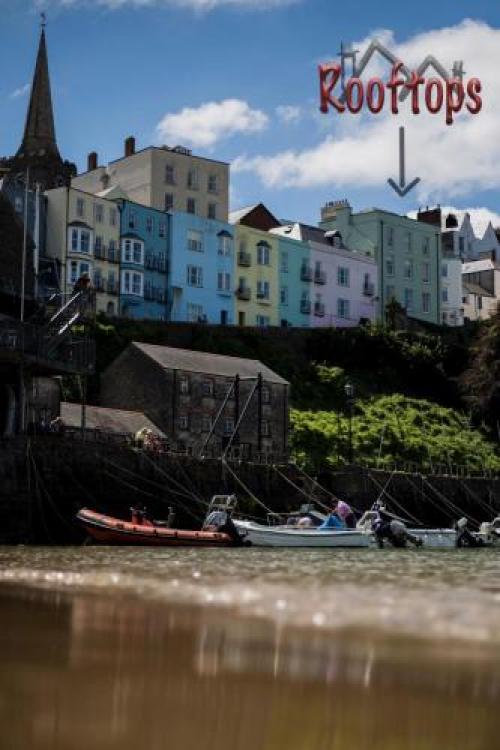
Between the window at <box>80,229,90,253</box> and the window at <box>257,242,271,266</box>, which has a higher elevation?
the window at <box>257,242,271,266</box>

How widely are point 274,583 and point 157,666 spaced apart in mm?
8678

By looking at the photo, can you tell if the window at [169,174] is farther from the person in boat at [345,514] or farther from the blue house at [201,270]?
the person in boat at [345,514]

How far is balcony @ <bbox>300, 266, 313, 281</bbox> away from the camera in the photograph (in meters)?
87.9

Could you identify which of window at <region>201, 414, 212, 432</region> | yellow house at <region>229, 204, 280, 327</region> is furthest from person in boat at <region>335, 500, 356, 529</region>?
yellow house at <region>229, 204, 280, 327</region>

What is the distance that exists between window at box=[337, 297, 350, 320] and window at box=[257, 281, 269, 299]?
26.3ft

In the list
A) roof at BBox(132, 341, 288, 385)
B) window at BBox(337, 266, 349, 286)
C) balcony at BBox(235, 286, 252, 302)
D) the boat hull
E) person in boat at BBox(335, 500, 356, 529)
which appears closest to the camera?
the boat hull


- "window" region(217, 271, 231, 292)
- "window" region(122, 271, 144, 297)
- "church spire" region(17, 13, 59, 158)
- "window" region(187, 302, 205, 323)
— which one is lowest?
"window" region(187, 302, 205, 323)

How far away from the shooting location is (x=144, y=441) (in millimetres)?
45938

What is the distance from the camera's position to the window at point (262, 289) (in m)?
85.4

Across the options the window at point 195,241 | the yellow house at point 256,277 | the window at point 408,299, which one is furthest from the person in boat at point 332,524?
the window at point 408,299

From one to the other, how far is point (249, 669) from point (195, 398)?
170 ft

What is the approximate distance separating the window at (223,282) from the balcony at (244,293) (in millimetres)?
988

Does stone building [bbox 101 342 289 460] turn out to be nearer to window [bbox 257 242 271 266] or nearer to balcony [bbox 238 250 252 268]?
balcony [bbox 238 250 252 268]

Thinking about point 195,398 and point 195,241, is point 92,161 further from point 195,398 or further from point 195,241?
point 195,398
